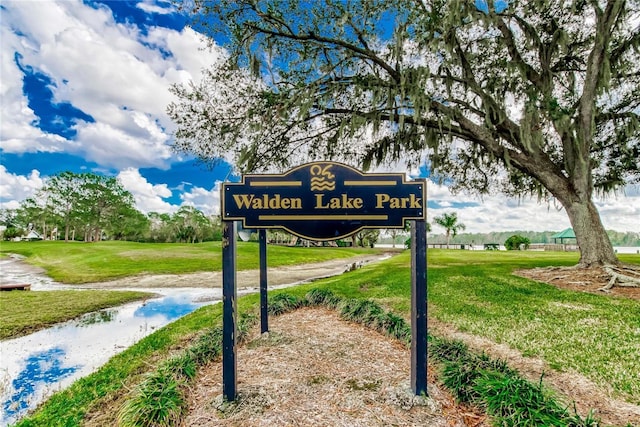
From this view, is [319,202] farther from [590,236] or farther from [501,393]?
[590,236]

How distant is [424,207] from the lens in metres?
3.22

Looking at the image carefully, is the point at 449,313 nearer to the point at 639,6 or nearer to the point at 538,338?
the point at 538,338

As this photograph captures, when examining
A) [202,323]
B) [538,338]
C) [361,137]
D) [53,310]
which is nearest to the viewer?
[538,338]

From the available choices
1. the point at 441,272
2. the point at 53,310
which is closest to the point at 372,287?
the point at 441,272

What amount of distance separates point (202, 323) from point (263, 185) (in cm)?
407

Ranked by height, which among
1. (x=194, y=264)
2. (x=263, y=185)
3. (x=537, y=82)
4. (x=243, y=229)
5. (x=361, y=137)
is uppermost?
(x=537, y=82)

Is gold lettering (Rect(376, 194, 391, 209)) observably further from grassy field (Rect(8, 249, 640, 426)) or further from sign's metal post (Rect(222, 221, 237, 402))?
grassy field (Rect(8, 249, 640, 426))

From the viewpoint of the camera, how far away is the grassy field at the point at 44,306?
22.0ft

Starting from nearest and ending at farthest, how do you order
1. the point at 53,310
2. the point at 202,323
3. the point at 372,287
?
the point at 202,323 < the point at 53,310 < the point at 372,287

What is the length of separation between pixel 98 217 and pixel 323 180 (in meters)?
51.7

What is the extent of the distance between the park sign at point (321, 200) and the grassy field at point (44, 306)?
6.16m

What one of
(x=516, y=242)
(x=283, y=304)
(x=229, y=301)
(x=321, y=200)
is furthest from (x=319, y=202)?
(x=516, y=242)

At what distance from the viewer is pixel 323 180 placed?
3.31 m

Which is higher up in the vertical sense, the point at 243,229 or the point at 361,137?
the point at 361,137
